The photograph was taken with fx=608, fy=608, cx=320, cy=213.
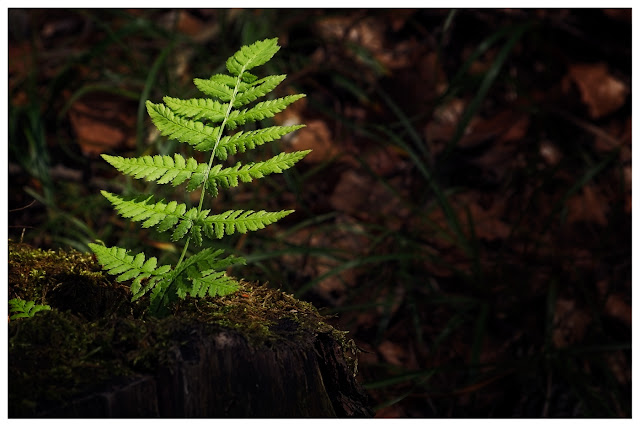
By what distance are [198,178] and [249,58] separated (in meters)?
0.36

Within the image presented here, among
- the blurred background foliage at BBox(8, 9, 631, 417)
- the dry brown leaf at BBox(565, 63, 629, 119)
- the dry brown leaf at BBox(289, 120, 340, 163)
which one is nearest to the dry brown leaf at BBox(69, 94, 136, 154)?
the blurred background foliage at BBox(8, 9, 631, 417)

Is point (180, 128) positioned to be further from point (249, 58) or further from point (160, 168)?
point (249, 58)

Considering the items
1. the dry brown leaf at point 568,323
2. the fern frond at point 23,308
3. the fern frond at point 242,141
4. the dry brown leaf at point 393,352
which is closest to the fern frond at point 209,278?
the fern frond at point 242,141

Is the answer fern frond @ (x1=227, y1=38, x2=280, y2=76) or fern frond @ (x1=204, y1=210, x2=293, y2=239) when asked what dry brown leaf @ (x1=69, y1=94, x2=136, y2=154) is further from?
fern frond @ (x1=204, y1=210, x2=293, y2=239)

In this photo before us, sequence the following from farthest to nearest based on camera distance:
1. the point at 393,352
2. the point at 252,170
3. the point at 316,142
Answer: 1. the point at 316,142
2. the point at 393,352
3. the point at 252,170

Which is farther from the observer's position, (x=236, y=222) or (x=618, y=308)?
(x=618, y=308)

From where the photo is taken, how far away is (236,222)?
1.51m

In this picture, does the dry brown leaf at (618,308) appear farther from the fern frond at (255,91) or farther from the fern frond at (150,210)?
the fern frond at (150,210)

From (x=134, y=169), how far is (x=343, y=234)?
232cm

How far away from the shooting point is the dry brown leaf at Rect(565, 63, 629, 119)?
13.4ft

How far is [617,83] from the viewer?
13.5ft

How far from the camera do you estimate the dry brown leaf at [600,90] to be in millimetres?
4090

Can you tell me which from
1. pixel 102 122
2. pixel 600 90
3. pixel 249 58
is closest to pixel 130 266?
pixel 249 58

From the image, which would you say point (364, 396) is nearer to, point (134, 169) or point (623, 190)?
point (134, 169)
